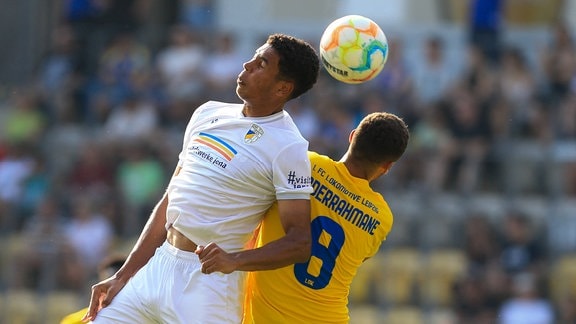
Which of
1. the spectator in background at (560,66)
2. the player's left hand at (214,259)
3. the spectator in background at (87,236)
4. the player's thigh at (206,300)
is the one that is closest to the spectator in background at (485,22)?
the spectator in background at (560,66)

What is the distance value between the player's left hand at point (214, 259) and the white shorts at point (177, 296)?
0.96ft

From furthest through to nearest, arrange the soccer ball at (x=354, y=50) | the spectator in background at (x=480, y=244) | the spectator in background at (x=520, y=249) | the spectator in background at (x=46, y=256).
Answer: the spectator in background at (x=46, y=256)
the spectator in background at (x=480, y=244)
the spectator in background at (x=520, y=249)
the soccer ball at (x=354, y=50)

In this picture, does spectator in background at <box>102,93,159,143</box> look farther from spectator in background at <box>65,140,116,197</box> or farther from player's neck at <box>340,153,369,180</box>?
player's neck at <box>340,153,369,180</box>

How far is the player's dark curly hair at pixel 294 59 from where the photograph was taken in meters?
6.48

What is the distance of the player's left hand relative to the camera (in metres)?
6.03

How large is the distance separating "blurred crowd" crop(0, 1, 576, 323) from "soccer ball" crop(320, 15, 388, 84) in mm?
6543

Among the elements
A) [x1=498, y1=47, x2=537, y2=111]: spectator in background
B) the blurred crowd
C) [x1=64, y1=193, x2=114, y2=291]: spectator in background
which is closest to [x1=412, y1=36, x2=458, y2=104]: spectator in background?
the blurred crowd

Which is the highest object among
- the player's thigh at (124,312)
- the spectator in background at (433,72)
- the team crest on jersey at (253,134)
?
the team crest on jersey at (253,134)

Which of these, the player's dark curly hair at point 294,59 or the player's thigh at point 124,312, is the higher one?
the player's dark curly hair at point 294,59

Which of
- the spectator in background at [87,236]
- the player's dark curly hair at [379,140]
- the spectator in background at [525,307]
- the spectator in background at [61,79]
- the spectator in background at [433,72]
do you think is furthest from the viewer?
the spectator in background at [61,79]

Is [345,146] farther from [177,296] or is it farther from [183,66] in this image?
[177,296]

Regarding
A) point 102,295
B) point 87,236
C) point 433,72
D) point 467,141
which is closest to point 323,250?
point 102,295

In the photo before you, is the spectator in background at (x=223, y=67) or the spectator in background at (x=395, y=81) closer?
the spectator in background at (x=395, y=81)

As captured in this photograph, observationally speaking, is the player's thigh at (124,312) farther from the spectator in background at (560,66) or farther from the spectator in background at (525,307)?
the spectator in background at (560,66)
